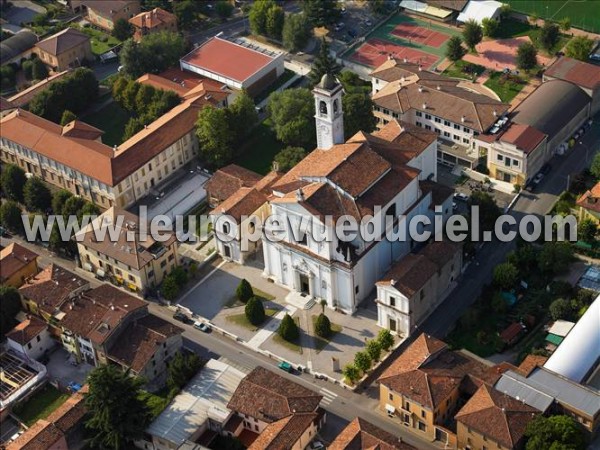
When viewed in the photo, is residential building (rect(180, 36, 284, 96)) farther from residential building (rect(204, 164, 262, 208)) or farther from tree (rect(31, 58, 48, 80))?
tree (rect(31, 58, 48, 80))

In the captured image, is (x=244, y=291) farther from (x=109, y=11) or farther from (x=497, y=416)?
(x=109, y=11)

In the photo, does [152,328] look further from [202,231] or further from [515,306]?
[515,306]

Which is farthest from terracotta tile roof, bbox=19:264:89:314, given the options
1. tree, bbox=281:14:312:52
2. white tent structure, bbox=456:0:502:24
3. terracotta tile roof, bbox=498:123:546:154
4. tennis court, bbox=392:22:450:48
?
white tent structure, bbox=456:0:502:24

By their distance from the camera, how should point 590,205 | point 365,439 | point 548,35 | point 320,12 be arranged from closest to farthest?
1. point 365,439
2. point 590,205
3. point 548,35
4. point 320,12

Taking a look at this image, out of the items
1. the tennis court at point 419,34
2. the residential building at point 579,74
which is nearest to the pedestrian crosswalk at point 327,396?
the residential building at point 579,74

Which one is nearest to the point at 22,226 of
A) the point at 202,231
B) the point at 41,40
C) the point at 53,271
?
the point at 53,271

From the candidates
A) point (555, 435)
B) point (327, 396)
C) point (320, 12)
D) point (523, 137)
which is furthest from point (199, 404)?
point (320, 12)
